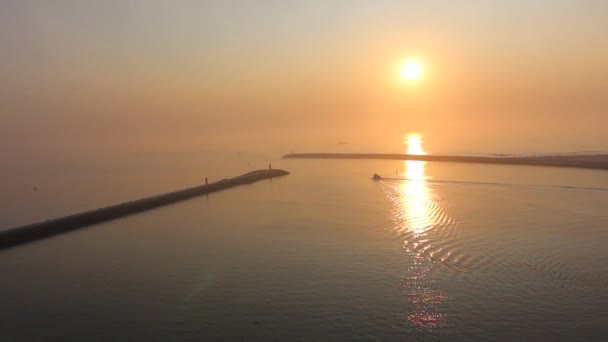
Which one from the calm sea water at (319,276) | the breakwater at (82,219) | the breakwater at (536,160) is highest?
the breakwater at (536,160)

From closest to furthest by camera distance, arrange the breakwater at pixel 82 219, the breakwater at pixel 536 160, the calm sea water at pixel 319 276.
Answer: the calm sea water at pixel 319 276
the breakwater at pixel 82 219
the breakwater at pixel 536 160

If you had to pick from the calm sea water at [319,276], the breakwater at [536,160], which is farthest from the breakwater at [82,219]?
the breakwater at [536,160]

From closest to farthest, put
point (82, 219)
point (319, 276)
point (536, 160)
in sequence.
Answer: point (319, 276) → point (82, 219) → point (536, 160)

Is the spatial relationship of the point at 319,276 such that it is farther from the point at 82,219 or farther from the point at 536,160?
the point at 536,160

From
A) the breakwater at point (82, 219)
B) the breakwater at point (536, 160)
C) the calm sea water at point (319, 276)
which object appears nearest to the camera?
the calm sea water at point (319, 276)

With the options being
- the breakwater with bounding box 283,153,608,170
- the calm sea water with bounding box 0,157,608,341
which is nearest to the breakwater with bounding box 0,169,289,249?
the calm sea water with bounding box 0,157,608,341

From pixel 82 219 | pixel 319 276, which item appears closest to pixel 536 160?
pixel 319 276

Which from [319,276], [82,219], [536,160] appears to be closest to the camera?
[319,276]

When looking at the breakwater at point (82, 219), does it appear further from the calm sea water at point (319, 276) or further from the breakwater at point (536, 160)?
the breakwater at point (536, 160)
